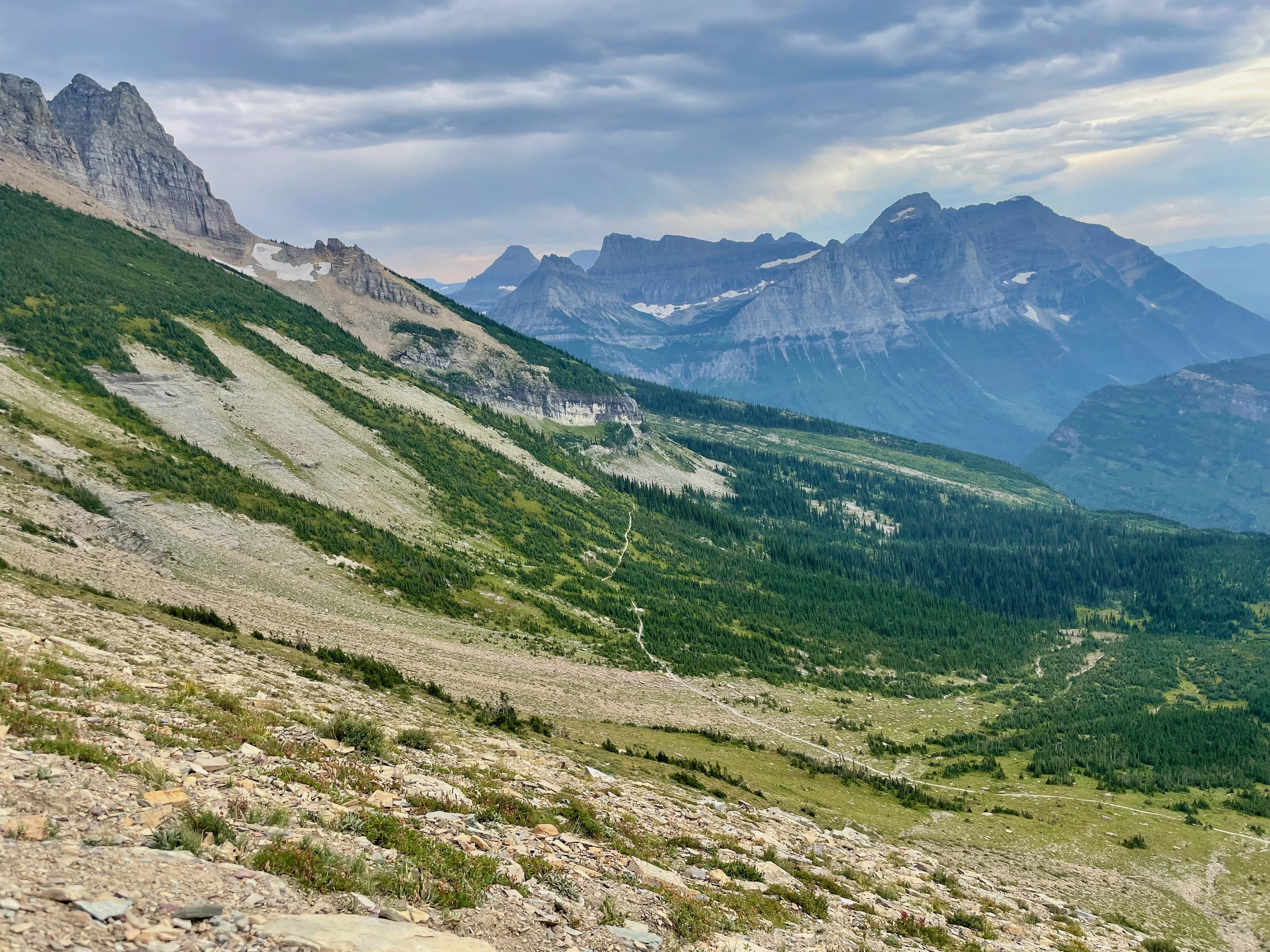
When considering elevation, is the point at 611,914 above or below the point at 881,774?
above

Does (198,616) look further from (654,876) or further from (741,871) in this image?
(741,871)

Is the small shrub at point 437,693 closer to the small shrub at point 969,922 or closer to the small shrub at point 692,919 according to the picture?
the small shrub at point 692,919

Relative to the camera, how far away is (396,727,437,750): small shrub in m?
26.8

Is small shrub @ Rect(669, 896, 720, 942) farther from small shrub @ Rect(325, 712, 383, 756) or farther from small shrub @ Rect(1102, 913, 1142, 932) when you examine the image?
small shrub @ Rect(1102, 913, 1142, 932)

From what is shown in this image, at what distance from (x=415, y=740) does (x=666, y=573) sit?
104 m

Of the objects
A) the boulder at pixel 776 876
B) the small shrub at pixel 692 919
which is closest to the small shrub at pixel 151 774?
the small shrub at pixel 692 919

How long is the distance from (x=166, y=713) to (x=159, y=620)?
2104cm

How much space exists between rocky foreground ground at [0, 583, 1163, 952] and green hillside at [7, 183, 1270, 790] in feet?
158

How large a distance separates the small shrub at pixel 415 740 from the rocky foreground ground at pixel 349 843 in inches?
3.6

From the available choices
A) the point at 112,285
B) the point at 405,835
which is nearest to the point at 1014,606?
the point at 405,835

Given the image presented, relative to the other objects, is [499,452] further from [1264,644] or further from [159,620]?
[1264,644]

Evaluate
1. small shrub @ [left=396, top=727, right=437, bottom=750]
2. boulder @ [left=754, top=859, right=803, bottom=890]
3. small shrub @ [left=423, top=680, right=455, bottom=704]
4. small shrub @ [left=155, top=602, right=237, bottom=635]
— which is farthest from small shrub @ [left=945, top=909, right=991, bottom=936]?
small shrub @ [left=155, top=602, right=237, bottom=635]

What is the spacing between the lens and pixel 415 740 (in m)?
27.0

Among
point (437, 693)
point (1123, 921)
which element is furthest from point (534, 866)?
point (1123, 921)
